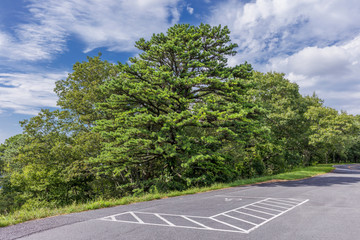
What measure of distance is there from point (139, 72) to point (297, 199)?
1327cm

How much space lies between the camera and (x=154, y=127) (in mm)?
17188

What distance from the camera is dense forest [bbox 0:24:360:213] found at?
47.4ft

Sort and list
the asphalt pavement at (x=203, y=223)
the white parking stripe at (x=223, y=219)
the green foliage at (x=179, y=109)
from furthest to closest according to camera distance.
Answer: the green foliage at (x=179, y=109) < the white parking stripe at (x=223, y=219) < the asphalt pavement at (x=203, y=223)

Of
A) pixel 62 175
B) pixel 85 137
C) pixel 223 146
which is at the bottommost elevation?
pixel 62 175

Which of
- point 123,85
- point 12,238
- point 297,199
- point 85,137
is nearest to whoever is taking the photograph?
point 12,238

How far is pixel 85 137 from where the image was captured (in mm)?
18078

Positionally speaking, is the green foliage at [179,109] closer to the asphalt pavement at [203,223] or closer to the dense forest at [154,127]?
the dense forest at [154,127]

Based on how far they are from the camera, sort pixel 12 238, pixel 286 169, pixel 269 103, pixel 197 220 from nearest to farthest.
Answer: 1. pixel 12 238
2. pixel 197 220
3. pixel 269 103
4. pixel 286 169

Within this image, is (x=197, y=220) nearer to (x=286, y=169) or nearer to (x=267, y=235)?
(x=267, y=235)

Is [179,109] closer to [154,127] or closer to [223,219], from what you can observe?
[154,127]

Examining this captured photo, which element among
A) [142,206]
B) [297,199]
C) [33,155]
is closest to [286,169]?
[297,199]

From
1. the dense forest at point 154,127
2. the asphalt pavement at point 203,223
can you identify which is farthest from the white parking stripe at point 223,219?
the dense forest at point 154,127

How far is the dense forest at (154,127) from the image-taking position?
47.4 feet

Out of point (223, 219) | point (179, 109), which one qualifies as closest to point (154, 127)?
point (179, 109)
